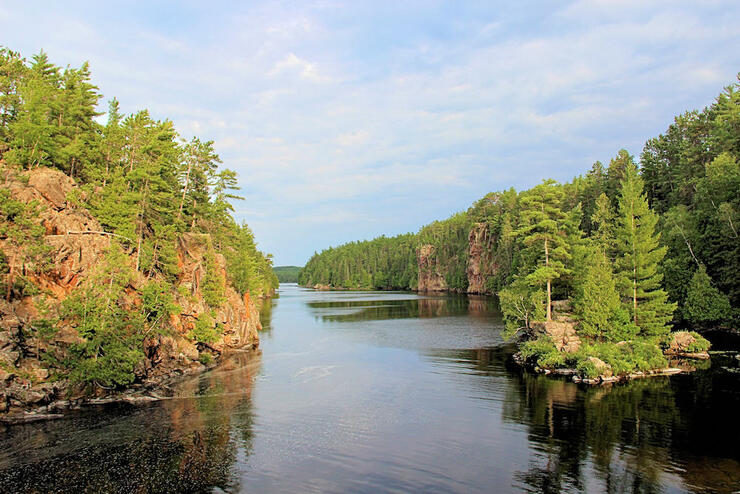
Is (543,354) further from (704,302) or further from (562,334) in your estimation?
(704,302)

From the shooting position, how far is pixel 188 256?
137ft

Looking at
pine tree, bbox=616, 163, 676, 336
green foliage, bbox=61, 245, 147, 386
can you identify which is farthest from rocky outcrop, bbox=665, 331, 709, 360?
green foliage, bbox=61, 245, 147, 386

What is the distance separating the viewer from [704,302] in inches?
1721

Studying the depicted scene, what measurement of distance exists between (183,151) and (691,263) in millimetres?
57486

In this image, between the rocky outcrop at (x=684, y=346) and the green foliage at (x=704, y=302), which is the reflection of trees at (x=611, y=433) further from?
the green foliage at (x=704, y=302)

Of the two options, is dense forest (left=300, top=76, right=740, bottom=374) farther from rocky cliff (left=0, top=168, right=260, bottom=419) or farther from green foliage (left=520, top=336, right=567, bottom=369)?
rocky cliff (left=0, top=168, right=260, bottom=419)

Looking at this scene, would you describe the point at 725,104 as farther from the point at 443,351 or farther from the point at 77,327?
the point at 77,327

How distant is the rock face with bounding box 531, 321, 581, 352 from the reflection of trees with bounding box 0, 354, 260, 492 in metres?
24.8

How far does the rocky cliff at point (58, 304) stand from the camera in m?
24.8

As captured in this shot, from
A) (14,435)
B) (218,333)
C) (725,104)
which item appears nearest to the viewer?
(14,435)

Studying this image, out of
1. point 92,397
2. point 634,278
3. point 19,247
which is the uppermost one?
point 19,247

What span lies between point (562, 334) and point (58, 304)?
121 feet

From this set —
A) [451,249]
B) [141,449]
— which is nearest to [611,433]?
[141,449]

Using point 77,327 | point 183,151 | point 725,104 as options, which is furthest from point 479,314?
point 77,327
